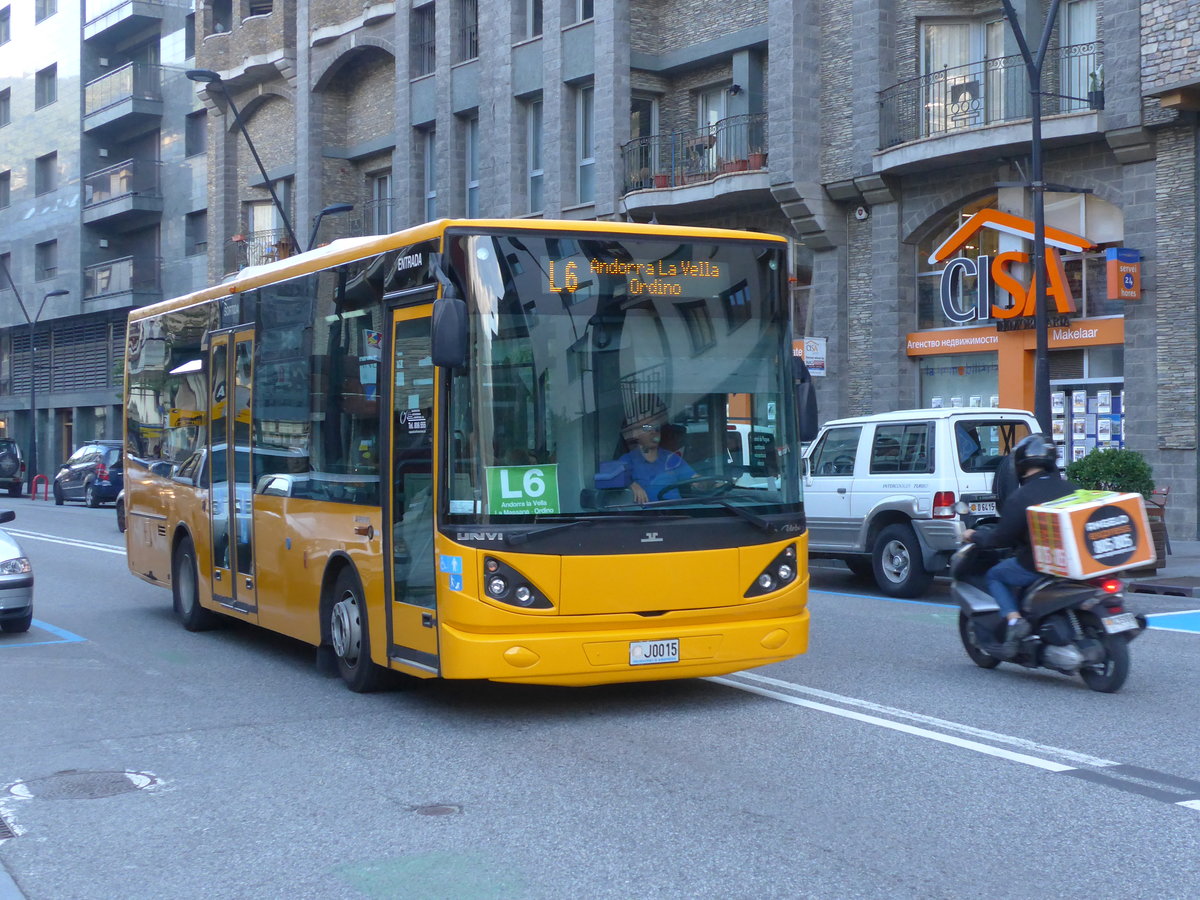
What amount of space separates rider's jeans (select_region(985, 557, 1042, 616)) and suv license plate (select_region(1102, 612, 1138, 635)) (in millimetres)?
612

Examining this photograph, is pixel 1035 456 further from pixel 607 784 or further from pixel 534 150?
pixel 534 150

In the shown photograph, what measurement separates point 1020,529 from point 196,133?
43.4 metres

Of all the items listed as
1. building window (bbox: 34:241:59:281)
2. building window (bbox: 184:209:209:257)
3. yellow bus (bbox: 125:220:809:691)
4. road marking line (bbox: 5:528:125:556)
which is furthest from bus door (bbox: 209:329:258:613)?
building window (bbox: 34:241:59:281)

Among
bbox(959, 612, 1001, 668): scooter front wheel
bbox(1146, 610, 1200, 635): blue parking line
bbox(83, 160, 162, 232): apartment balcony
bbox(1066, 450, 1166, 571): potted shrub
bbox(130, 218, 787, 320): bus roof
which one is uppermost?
bbox(83, 160, 162, 232): apartment balcony

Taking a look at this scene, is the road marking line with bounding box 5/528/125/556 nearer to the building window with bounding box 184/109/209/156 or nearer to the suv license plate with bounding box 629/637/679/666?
the suv license plate with bounding box 629/637/679/666

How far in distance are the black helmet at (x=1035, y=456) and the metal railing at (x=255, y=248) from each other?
1323 inches

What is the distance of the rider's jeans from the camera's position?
9211 millimetres

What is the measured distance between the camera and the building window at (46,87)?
5612 cm

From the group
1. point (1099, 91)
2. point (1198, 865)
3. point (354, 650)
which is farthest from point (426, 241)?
point (1099, 91)

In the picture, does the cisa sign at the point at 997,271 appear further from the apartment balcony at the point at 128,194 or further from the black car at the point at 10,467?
the black car at the point at 10,467

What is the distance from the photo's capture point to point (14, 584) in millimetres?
11828

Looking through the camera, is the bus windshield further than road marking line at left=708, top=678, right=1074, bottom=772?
Yes

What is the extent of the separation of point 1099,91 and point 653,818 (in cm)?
1907

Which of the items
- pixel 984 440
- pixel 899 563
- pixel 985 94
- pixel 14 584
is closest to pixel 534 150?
pixel 985 94
